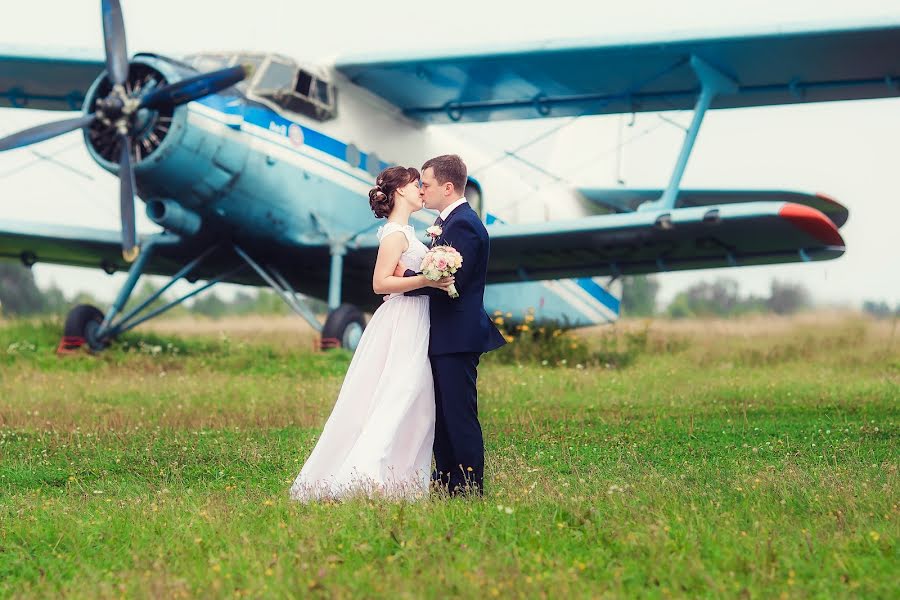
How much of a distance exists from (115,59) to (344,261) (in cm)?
429

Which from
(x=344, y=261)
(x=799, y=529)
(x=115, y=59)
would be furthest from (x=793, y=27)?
(x=799, y=529)

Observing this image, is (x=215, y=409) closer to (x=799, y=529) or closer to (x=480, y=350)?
(x=480, y=350)

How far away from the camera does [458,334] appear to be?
225 inches

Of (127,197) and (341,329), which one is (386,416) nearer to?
(127,197)

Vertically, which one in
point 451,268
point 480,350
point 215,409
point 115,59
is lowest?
point 215,409

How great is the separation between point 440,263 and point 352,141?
10174 millimetres

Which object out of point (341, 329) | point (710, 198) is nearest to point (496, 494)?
point (341, 329)

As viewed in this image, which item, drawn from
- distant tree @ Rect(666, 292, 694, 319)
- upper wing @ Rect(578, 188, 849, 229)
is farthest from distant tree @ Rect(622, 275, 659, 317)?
upper wing @ Rect(578, 188, 849, 229)

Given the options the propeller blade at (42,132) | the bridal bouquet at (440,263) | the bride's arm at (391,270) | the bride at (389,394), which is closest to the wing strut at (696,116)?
the propeller blade at (42,132)

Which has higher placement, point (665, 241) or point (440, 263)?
point (665, 241)

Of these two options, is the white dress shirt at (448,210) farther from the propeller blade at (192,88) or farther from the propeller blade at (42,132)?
the propeller blade at (42,132)

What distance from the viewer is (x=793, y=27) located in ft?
43.9

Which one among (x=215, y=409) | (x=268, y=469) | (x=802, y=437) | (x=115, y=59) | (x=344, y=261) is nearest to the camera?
(x=268, y=469)

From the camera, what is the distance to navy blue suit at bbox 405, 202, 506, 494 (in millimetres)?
5695
